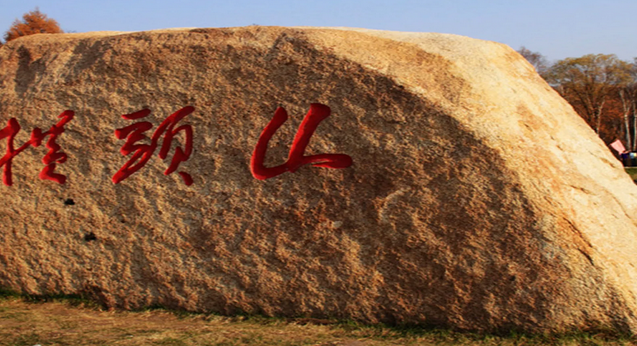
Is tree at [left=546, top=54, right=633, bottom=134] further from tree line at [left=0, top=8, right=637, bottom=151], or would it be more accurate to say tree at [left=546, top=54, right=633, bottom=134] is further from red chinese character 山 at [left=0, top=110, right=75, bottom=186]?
red chinese character 山 at [left=0, top=110, right=75, bottom=186]

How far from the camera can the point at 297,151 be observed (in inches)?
124

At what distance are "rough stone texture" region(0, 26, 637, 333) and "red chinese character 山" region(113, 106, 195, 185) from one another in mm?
40

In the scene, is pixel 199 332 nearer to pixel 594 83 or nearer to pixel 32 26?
pixel 32 26

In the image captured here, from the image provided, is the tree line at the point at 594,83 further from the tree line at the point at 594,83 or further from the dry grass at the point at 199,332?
the dry grass at the point at 199,332

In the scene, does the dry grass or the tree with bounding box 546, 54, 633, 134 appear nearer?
the dry grass

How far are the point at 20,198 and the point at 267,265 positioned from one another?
167 cm

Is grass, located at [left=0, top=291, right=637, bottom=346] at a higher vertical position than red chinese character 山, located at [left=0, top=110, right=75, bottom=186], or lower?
lower

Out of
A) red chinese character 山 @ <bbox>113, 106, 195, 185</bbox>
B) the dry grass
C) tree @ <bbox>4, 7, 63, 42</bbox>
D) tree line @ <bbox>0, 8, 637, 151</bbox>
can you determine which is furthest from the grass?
tree line @ <bbox>0, 8, 637, 151</bbox>

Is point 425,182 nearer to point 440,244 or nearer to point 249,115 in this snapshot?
point 440,244

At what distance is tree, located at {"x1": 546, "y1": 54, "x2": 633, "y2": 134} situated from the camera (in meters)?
19.5

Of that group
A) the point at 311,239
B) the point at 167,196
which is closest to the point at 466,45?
the point at 311,239

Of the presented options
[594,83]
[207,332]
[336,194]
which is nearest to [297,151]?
[336,194]

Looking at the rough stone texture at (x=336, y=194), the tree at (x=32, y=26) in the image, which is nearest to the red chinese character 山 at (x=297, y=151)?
the rough stone texture at (x=336, y=194)

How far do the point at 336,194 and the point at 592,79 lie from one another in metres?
19.2
